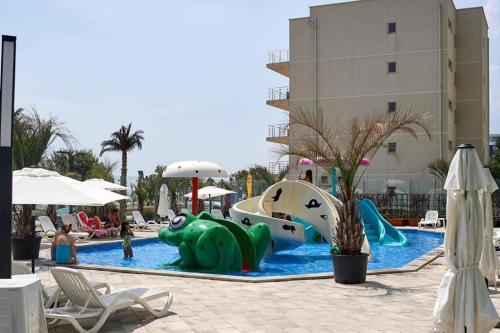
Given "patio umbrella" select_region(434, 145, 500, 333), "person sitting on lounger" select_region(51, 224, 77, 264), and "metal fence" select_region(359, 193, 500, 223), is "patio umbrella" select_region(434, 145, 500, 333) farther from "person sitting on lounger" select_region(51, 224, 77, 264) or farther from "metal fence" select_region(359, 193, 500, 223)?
"metal fence" select_region(359, 193, 500, 223)

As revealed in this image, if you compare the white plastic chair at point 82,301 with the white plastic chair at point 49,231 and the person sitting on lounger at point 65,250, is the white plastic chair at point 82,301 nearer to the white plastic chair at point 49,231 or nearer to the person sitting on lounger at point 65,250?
the person sitting on lounger at point 65,250

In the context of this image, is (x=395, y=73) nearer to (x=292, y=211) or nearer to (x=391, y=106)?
(x=391, y=106)

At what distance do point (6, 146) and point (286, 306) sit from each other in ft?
15.3

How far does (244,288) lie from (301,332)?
3395mm

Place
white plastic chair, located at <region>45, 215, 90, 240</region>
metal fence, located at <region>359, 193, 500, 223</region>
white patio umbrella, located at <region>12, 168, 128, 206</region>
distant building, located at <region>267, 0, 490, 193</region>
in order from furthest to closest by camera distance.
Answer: distant building, located at <region>267, 0, 490, 193</region> → metal fence, located at <region>359, 193, 500, 223</region> → white plastic chair, located at <region>45, 215, 90, 240</region> → white patio umbrella, located at <region>12, 168, 128, 206</region>

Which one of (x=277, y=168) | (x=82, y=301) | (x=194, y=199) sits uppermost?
(x=277, y=168)

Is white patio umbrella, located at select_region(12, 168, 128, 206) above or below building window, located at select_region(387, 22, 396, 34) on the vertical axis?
below

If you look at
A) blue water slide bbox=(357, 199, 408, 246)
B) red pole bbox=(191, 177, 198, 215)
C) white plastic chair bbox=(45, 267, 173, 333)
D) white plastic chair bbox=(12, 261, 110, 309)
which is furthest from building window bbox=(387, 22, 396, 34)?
white plastic chair bbox=(45, 267, 173, 333)

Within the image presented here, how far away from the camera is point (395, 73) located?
37.2m

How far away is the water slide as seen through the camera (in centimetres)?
1717

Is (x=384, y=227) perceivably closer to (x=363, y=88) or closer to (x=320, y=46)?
(x=363, y=88)

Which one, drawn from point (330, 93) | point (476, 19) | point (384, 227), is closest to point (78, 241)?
point (384, 227)

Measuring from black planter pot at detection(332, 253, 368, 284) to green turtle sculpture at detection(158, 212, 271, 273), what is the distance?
3.22 m

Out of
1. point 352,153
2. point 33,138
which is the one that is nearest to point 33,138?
point 33,138
